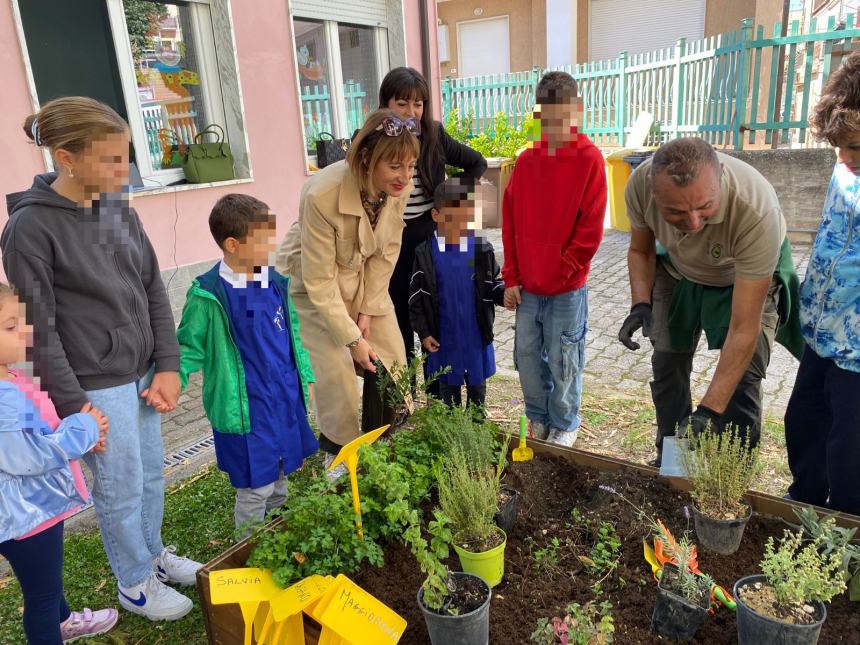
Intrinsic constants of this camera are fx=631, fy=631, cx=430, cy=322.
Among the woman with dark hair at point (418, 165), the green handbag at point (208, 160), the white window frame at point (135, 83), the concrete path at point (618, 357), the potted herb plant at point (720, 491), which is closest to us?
the potted herb plant at point (720, 491)

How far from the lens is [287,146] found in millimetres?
6570

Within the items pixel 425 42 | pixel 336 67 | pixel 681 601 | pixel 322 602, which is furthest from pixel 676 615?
pixel 425 42

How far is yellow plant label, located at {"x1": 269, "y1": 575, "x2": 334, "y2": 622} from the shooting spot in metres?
1.77

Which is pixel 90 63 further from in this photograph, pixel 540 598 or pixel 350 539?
pixel 540 598

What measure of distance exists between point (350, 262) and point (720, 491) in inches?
72.4

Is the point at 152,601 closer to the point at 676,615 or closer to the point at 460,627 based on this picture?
the point at 460,627

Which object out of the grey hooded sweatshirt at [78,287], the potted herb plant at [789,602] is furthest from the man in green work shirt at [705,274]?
the grey hooded sweatshirt at [78,287]

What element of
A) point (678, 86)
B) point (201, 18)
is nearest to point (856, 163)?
point (201, 18)

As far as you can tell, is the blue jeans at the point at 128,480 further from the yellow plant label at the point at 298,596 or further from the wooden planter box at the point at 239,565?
the yellow plant label at the point at 298,596

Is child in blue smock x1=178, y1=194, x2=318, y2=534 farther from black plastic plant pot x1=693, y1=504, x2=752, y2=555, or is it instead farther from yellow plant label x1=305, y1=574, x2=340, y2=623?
black plastic plant pot x1=693, y1=504, x2=752, y2=555

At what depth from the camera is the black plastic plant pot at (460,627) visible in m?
1.60

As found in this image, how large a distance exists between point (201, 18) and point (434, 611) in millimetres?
5921

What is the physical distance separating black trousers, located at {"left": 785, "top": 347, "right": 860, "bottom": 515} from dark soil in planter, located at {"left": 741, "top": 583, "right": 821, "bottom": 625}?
2.69ft

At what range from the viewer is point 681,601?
64.9 inches
